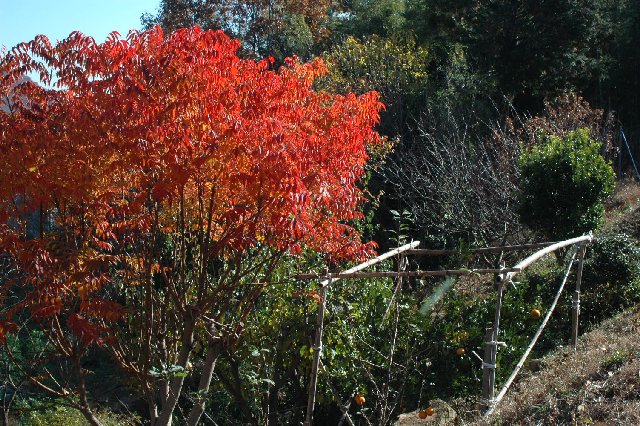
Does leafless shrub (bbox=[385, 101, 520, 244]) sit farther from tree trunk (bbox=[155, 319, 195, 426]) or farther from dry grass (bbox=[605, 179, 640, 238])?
tree trunk (bbox=[155, 319, 195, 426])

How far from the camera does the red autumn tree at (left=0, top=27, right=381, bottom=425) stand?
20.2ft

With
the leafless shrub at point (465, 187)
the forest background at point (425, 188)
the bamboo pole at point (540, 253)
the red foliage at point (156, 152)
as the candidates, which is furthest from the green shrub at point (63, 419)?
the bamboo pole at point (540, 253)

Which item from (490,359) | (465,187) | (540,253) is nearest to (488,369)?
(490,359)

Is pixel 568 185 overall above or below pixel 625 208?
above

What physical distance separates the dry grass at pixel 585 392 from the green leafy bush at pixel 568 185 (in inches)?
190

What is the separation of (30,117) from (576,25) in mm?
16247

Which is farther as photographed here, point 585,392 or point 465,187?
point 465,187

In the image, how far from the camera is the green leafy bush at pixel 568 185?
11.8 meters

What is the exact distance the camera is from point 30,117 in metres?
6.70

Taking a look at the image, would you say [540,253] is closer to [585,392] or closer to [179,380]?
[585,392]

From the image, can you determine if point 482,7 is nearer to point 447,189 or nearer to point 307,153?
point 447,189

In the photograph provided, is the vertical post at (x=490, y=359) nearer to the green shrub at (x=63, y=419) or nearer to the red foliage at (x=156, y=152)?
the red foliage at (x=156, y=152)

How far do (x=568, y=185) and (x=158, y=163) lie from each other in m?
7.51

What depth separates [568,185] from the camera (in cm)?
1180
